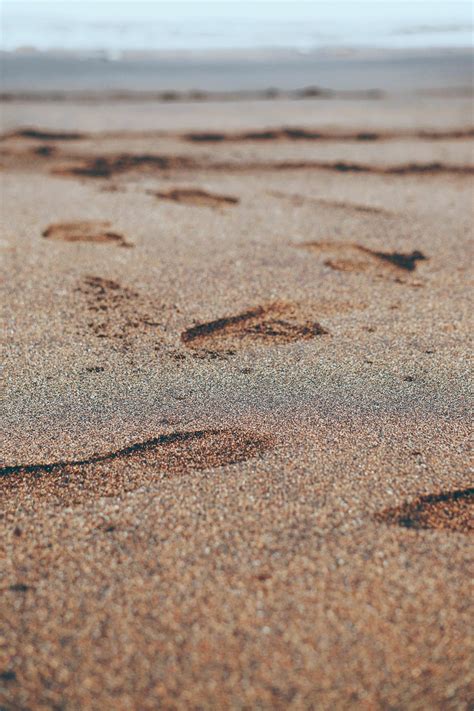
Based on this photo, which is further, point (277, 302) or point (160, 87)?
point (160, 87)

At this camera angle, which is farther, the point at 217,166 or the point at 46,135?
the point at 46,135

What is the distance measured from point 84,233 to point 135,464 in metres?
1.57

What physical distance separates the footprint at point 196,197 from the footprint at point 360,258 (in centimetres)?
72

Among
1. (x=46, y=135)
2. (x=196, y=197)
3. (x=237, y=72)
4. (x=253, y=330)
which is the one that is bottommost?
(x=253, y=330)

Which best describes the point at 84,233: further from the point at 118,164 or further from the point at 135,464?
the point at 135,464

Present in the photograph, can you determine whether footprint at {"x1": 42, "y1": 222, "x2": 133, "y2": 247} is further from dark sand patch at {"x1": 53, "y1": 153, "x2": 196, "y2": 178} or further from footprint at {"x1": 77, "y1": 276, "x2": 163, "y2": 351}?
dark sand patch at {"x1": 53, "y1": 153, "x2": 196, "y2": 178}

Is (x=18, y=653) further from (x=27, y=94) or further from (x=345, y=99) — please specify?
(x=27, y=94)

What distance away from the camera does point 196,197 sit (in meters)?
3.38

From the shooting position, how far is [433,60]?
40.2ft

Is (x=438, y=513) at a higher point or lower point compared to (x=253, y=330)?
lower

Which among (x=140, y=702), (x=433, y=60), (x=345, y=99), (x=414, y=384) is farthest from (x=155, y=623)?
(x=433, y=60)

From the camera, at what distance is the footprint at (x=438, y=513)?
1.37 m

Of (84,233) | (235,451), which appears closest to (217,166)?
(84,233)

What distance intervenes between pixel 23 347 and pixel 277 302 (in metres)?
0.81
